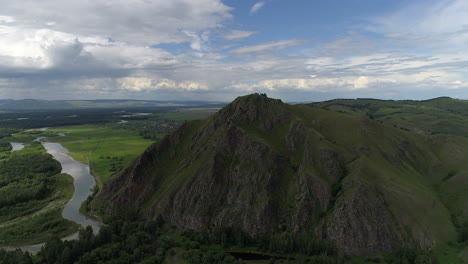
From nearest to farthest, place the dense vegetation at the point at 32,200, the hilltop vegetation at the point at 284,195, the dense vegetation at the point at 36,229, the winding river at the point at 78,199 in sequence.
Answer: the hilltop vegetation at the point at 284,195
the dense vegetation at the point at 36,229
the dense vegetation at the point at 32,200
the winding river at the point at 78,199

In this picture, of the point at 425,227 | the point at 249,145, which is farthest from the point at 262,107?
the point at 425,227

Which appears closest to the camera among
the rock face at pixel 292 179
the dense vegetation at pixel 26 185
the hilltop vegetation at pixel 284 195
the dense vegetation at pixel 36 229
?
the hilltop vegetation at pixel 284 195

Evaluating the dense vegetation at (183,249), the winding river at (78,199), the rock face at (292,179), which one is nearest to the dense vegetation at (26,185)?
the winding river at (78,199)

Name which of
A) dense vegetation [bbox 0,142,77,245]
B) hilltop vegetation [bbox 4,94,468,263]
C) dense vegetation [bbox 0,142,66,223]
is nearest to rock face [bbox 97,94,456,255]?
hilltop vegetation [bbox 4,94,468,263]

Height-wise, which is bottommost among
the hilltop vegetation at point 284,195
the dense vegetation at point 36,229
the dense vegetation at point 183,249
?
the dense vegetation at point 36,229

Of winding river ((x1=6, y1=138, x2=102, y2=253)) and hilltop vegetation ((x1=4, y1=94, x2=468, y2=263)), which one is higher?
hilltop vegetation ((x1=4, y1=94, x2=468, y2=263))

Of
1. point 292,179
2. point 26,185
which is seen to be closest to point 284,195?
point 292,179

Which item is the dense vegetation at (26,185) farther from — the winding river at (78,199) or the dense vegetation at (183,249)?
the dense vegetation at (183,249)

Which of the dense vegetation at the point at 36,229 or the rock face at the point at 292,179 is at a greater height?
the rock face at the point at 292,179

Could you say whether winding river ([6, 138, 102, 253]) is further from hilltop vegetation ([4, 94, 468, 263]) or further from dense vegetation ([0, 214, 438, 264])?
dense vegetation ([0, 214, 438, 264])
